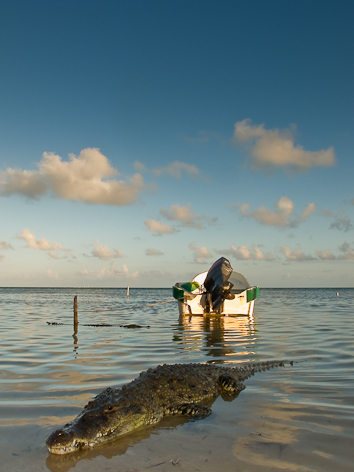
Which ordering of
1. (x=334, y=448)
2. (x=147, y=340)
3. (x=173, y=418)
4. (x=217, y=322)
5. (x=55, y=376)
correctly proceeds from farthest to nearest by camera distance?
(x=217, y=322) < (x=147, y=340) < (x=55, y=376) < (x=173, y=418) < (x=334, y=448)

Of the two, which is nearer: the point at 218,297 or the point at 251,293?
the point at 218,297

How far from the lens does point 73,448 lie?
402 centimetres

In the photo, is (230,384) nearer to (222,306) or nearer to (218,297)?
(218,297)

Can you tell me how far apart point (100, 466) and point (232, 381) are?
331cm

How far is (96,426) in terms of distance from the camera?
4.34 metres

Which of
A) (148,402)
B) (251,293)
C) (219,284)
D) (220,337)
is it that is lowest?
(220,337)

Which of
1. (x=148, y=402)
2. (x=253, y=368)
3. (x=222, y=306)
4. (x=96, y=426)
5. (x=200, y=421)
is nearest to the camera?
(x=96, y=426)

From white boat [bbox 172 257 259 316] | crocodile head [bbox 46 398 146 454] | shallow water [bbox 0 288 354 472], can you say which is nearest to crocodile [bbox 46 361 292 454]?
crocodile head [bbox 46 398 146 454]

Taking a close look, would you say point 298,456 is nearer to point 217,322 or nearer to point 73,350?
point 73,350

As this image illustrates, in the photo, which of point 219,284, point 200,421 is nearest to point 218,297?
point 219,284

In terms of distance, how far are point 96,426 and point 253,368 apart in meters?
4.47

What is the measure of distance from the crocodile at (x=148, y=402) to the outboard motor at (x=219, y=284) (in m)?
12.5

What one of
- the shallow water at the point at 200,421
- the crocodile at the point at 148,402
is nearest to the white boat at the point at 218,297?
the shallow water at the point at 200,421

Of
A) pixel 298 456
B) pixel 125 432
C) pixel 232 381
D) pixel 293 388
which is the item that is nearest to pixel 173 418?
pixel 125 432
